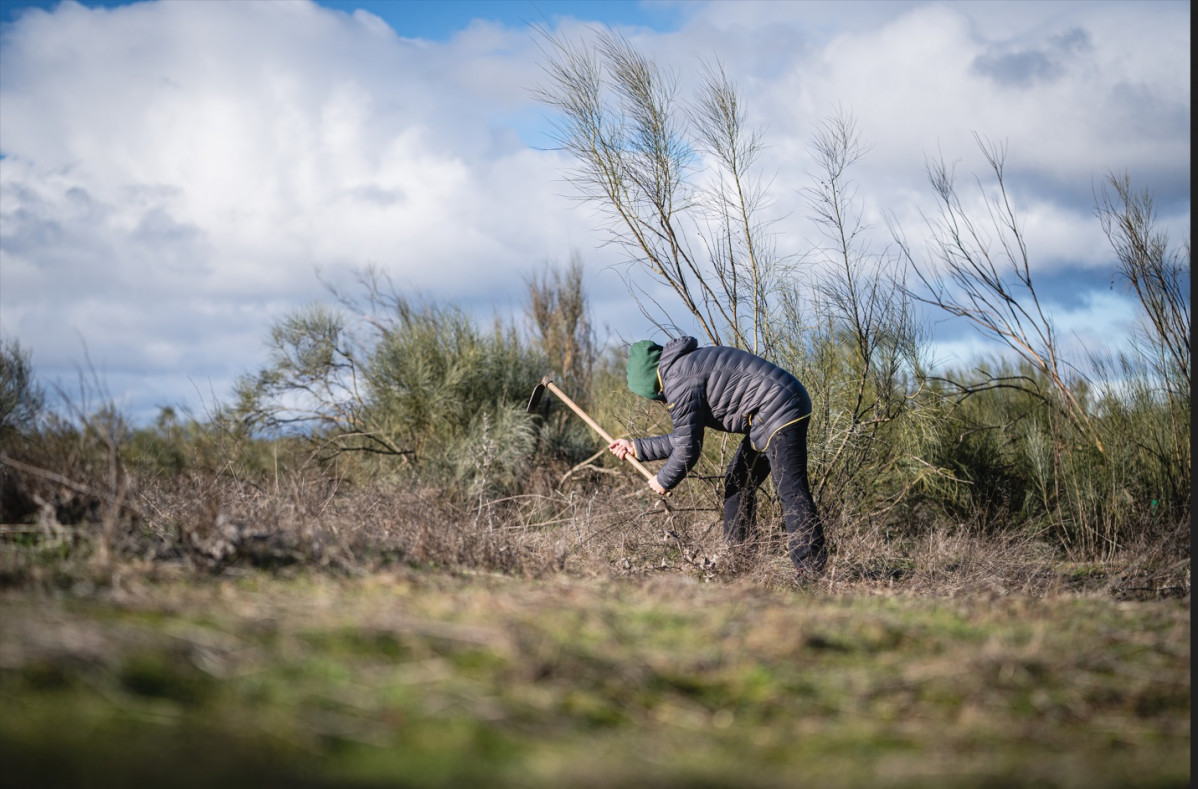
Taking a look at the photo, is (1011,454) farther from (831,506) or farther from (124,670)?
(124,670)

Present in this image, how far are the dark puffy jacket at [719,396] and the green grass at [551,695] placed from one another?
2.30 metres

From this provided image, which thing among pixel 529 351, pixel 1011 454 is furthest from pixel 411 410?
pixel 1011 454

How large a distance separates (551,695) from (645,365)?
365cm

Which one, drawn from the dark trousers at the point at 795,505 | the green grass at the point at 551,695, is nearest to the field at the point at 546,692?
the green grass at the point at 551,695

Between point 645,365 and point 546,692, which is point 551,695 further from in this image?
point 645,365

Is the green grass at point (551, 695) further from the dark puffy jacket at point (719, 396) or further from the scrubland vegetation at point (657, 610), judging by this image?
the dark puffy jacket at point (719, 396)

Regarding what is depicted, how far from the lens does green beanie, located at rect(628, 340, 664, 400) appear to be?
230 inches

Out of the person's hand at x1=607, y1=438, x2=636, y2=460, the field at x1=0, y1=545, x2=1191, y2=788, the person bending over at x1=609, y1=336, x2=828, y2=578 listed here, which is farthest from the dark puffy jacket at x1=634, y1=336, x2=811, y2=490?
the field at x1=0, y1=545, x2=1191, y2=788

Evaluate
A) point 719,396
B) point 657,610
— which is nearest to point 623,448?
point 719,396

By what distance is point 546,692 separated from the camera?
2.35 m

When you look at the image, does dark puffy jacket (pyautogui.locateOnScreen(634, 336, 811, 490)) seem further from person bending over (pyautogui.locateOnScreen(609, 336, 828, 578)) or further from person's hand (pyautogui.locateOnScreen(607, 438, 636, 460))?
person's hand (pyautogui.locateOnScreen(607, 438, 636, 460))

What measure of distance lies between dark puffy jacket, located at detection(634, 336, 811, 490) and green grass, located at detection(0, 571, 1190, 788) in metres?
2.30

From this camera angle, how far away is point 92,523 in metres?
3.90

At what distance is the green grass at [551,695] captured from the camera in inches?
76.3
